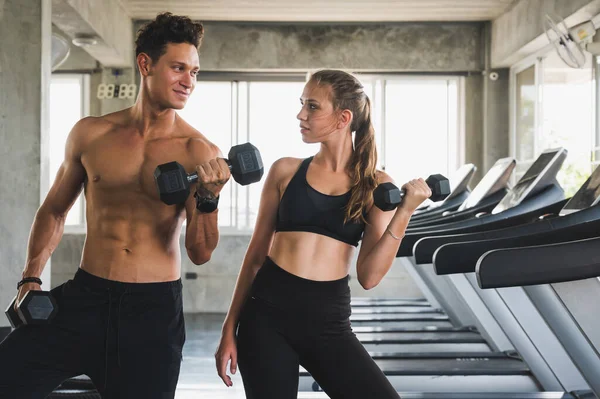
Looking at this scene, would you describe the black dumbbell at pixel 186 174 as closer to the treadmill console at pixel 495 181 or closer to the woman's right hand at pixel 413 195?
the woman's right hand at pixel 413 195

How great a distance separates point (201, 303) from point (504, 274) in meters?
6.93

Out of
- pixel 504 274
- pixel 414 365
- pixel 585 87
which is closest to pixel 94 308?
pixel 504 274

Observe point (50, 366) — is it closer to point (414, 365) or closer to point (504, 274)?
point (504, 274)

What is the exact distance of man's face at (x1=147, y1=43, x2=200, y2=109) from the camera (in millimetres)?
1990

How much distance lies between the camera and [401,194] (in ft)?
6.49

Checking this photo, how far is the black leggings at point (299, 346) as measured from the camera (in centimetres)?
194

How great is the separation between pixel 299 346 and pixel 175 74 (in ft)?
2.56

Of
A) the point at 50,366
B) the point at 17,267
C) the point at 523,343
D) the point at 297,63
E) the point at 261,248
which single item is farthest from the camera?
the point at 297,63

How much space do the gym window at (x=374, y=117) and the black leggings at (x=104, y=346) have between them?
6.98 metres

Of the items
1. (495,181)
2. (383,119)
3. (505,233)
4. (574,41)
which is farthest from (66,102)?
(505,233)

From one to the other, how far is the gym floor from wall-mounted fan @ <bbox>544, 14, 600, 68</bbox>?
11.6ft

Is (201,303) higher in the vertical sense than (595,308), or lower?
lower

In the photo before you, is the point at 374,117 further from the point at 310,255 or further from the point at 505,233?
the point at 310,255

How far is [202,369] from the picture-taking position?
203 inches
